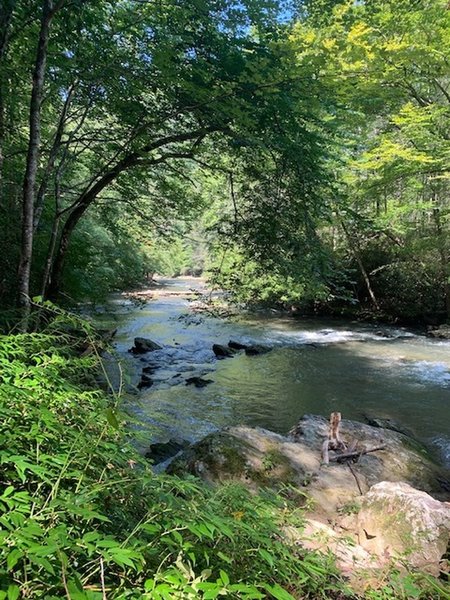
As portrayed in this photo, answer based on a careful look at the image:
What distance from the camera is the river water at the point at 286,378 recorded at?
7.17 metres

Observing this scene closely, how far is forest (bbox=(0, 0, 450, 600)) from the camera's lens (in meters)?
1.19

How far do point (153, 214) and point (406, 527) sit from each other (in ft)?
20.9

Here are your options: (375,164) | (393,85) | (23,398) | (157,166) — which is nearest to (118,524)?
(23,398)

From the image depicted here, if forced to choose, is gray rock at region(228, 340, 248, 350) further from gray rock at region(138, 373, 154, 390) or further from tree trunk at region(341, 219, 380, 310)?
tree trunk at region(341, 219, 380, 310)

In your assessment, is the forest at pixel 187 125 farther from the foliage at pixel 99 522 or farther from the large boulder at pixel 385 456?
the large boulder at pixel 385 456

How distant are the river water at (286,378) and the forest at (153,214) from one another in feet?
6.32

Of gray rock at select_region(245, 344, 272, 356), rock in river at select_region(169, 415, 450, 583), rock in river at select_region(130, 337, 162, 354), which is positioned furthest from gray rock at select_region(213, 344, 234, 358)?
rock in river at select_region(169, 415, 450, 583)

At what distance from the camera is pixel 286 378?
992cm

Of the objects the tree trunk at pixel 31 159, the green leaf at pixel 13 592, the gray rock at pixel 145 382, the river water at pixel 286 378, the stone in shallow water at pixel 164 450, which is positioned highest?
the tree trunk at pixel 31 159

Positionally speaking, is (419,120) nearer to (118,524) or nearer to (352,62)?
(352,62)

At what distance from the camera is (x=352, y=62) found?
4348mm

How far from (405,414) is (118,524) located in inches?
300

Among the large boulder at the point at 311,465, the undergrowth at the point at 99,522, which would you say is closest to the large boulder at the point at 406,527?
the large boulder at the point at 311,465

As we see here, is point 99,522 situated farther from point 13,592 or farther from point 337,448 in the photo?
point 337,448
